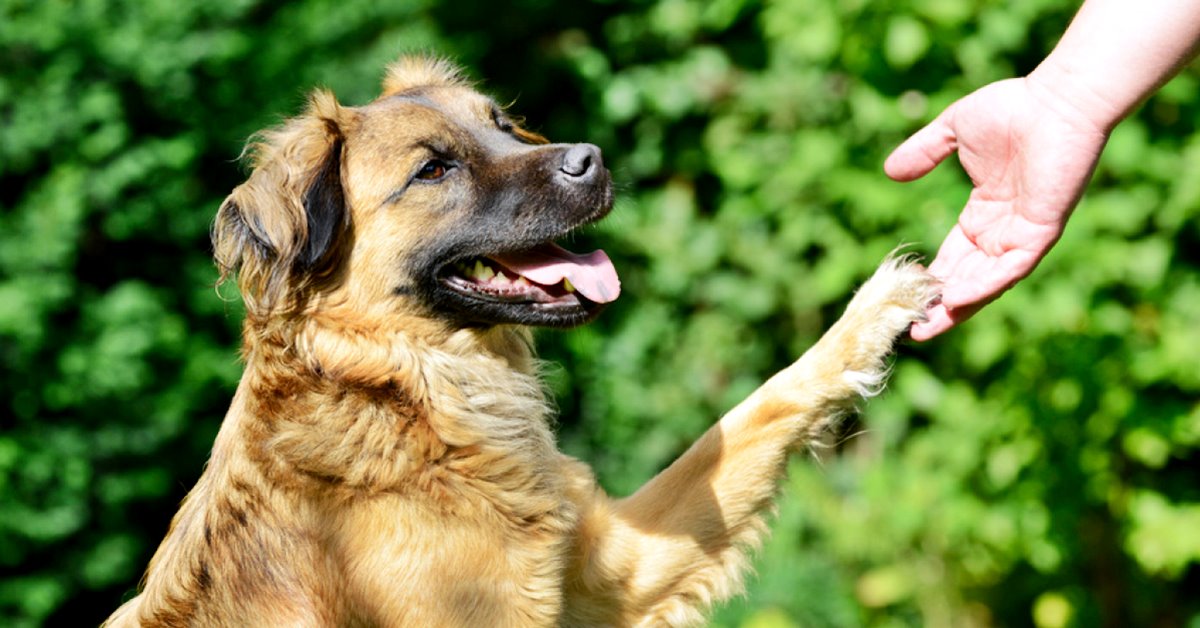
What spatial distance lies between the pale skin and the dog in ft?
1.54

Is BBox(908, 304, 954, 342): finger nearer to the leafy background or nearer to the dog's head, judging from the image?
the leafy background

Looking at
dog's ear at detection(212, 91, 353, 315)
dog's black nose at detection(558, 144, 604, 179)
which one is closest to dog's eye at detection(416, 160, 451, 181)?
dog's ear at detection(212, 91, 353, 315)

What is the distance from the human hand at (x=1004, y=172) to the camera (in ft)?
9.68

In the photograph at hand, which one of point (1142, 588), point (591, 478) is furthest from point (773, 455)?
point (1142, 588)

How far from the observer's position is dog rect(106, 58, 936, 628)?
3.38 meters

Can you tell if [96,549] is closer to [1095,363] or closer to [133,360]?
[133,360]

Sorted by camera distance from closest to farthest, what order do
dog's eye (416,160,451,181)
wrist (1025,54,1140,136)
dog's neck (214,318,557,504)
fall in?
wrist (1025,54,1140,136), dog's neck (214,318,557,504), dog's eye (416,160,451,181)

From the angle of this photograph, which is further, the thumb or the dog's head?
the dog's head

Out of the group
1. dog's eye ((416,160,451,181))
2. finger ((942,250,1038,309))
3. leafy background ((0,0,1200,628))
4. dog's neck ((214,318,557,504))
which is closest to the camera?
finger ((942,250,1038,309))

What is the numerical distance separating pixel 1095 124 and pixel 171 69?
13.6 feet

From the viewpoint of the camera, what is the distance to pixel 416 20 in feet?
22.8

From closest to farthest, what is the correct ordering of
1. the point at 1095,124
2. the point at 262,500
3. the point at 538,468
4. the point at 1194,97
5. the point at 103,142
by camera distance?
the point at 1095,124 → the point at 262,500 → the point at 538,468 → the point at 1194,97 → the point at 103,142

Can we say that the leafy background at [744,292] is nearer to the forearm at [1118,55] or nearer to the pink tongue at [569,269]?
the pink tongue at [569,269]

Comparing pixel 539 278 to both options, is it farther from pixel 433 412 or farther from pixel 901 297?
pixel 901 297
